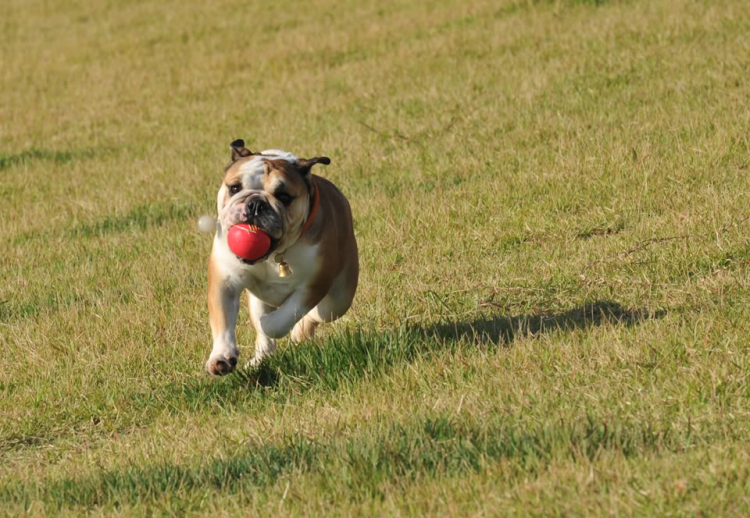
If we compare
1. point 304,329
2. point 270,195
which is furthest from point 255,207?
point 304,329

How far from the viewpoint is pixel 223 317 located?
538 centimetres

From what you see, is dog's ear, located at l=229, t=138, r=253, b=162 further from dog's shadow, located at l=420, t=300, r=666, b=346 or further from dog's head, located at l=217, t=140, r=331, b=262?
dog's shadow, located at l=420, t=300, r=666, b=346

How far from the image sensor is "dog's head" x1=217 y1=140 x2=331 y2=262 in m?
5.02

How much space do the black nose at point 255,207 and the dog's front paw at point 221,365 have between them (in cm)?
80

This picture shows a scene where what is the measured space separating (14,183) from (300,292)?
7.77 m

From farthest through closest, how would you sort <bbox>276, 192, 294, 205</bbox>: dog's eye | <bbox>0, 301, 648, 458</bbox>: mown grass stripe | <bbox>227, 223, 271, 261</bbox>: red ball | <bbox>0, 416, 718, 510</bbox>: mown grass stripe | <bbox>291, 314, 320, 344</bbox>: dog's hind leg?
<bbox>291, 314, 320, 344</bbox>: dog's hind leg, <bbox>0, 301, 648, 458</bbox>: mown grass stripe, <bbox>276, 192, 294, 205</bbox>: dog's eye, <bbox>227, 223, 271, 261</bbox>: red ball, <bbox>0, 416, 718, 510</bbox>: mown grass stripe

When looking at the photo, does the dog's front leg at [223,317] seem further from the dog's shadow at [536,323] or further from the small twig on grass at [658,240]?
the small twig on grass at [658,240]

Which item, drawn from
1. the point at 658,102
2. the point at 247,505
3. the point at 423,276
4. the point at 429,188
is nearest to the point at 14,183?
the point at 429,188

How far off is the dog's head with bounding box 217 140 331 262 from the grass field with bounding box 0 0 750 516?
0.80 m

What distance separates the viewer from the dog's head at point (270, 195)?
197 inches

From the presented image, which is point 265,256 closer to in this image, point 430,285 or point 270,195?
point 270,195

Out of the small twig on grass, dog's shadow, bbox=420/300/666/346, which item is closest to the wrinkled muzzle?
dog's shadow, bbox=420/300/666/346

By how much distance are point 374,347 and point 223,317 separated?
0.84 metres

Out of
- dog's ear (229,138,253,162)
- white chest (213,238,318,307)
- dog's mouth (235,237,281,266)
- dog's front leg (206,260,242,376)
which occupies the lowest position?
dog's front leg (206,260,242,376)
